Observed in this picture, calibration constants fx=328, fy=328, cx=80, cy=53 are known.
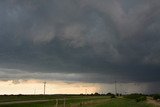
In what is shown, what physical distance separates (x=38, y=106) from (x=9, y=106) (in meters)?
6.64

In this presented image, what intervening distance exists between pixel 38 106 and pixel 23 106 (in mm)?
3360

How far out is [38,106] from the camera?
Answer: 238 feet

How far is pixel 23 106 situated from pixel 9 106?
430cm

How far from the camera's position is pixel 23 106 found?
239 feet

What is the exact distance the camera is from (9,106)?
69250 mm
